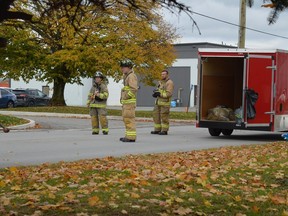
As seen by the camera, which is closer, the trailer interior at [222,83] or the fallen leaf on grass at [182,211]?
the fallen leaf on grass at [182,211]

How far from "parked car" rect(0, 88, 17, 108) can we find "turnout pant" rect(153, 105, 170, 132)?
25756 millimetres

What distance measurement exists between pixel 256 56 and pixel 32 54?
18.7 meters

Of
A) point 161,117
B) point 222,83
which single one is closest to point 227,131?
point 222,83

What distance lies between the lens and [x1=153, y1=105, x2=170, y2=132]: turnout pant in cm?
1797

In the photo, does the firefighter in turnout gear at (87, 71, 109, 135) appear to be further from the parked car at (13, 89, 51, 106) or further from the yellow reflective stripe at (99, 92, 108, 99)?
the parked car at (13, 89, 51, 106)

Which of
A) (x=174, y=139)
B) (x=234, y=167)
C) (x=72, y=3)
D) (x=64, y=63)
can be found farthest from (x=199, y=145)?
(x=64, y=63)

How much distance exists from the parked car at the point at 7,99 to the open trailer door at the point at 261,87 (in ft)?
92.9

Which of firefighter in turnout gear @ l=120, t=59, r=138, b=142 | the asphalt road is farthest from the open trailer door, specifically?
firefighter in turnout gear @ l=120, t=59, r=138, b=142

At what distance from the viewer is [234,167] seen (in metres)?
9.62

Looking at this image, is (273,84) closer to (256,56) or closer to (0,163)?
(256,56)

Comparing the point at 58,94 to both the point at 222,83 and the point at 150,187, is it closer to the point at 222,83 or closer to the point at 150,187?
the point at 222,83

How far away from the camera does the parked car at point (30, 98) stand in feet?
151

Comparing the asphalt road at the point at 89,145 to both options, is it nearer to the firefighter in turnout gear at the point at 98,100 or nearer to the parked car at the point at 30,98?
the firefighter in turnout gear at the point at 98,100

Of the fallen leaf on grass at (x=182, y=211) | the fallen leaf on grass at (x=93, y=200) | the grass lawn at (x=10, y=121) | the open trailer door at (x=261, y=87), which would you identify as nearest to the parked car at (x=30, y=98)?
the grass lawn at (x=10, y=121)
